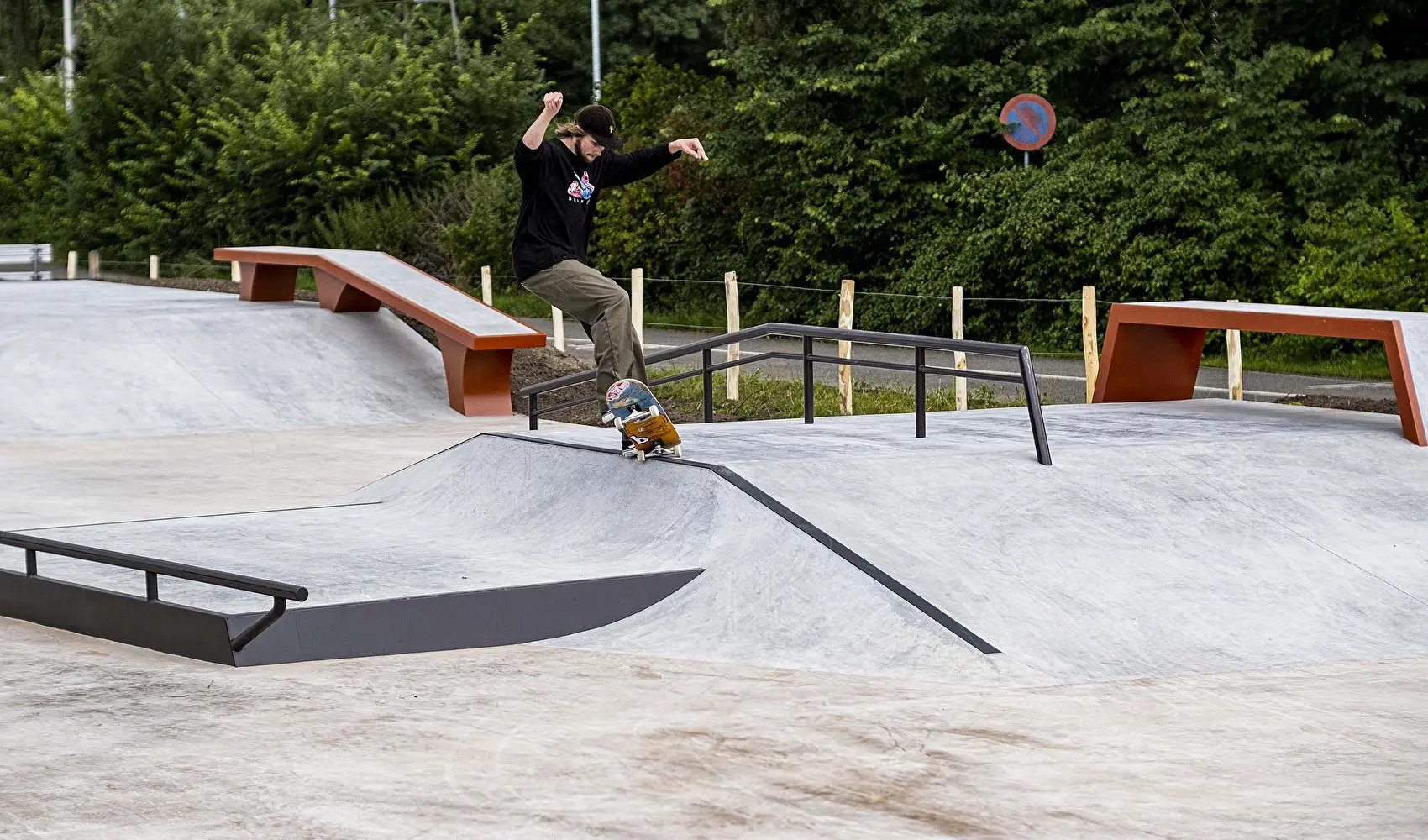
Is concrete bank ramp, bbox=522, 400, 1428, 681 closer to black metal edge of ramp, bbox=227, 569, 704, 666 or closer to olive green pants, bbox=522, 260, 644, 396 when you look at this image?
black metal edge of ramp, bbox=227, 569, 704, 666

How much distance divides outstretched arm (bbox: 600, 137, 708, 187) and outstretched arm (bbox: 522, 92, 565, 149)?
432 millimetres

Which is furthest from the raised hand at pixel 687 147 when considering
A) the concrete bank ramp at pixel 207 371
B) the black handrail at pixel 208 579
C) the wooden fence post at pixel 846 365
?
the concrete bank ramp at pixel 207 371

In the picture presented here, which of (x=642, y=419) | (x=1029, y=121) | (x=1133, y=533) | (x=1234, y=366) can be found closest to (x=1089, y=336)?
(x=1234, y=366)

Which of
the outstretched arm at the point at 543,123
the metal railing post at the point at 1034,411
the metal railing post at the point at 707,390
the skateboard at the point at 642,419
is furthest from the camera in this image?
the metal railing post at the point at 707,390

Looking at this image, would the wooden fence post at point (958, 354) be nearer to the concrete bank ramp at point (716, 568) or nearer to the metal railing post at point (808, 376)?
the metal railing post at point (808, 376)

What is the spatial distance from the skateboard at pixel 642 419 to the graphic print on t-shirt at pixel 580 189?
0.92 m

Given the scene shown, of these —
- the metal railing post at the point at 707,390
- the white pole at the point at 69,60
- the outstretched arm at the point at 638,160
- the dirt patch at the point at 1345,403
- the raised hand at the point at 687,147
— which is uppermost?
the white pole at the point at 69,60

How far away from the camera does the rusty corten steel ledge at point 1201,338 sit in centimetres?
866

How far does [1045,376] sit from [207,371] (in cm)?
856

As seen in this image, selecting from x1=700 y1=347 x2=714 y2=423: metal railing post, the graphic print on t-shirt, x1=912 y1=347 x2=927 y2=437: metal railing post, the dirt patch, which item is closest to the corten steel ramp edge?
x1=912 y1=347 x2=927 y2=437: metal railing post

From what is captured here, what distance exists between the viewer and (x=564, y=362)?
57.3 feet

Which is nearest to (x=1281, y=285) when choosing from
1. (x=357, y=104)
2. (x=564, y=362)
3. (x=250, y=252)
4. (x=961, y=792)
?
(x=564, y=362)

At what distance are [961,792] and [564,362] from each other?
1337 cm

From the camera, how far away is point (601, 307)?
7824 millimetres
